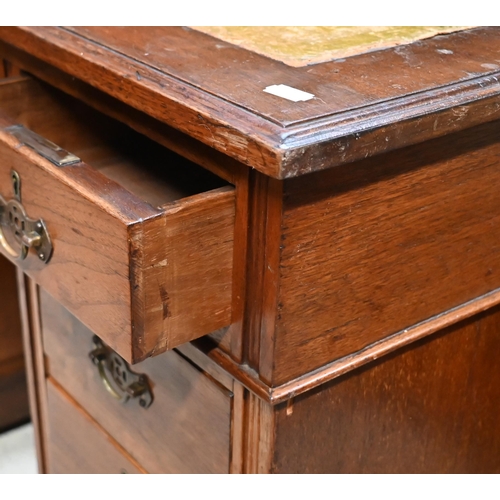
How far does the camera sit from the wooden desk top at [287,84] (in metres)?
0.55

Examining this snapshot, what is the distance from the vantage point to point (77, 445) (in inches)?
40.1

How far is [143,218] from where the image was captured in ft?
1.83

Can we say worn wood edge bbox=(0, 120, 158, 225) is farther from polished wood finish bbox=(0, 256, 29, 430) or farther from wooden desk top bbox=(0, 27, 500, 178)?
polished wood finish bbox=(0, 256, 29, 430)

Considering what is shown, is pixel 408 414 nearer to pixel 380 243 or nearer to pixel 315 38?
pixel 380 243

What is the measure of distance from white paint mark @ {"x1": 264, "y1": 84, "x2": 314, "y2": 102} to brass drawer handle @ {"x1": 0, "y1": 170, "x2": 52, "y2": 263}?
0.22m

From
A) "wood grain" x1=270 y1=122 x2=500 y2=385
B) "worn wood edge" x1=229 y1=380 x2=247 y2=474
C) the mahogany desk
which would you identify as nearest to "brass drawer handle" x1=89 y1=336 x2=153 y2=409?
the mahogany desk

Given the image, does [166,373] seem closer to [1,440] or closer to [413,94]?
[413,94]

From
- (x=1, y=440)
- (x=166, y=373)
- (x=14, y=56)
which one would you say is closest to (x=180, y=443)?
(x=166, y=373)

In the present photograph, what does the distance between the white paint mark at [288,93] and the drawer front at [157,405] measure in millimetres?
277

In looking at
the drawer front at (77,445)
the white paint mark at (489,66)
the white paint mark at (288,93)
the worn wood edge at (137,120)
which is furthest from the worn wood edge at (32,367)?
the white paint mark at (489,66)

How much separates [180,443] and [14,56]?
445mm

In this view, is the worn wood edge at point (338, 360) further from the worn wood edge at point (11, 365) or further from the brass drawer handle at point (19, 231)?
the worn wood edge at point (11, 365)

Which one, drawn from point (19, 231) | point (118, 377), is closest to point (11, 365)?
point (118, 377)

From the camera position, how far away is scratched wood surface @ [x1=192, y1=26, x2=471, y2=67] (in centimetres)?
71
